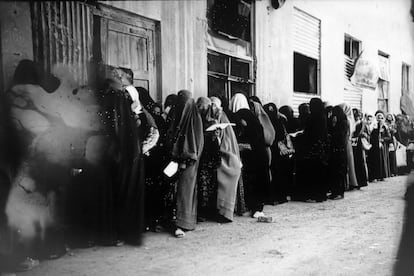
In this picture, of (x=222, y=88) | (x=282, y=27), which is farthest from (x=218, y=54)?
(x=282, y=27)

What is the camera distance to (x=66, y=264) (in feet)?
7.18

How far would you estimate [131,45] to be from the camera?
2162mm

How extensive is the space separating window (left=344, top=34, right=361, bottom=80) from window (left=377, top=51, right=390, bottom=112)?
208mm

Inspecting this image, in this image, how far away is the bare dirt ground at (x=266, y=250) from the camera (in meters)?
2.34

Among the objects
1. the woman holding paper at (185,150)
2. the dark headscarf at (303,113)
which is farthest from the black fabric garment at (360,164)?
the woman holding paper at (185,150)

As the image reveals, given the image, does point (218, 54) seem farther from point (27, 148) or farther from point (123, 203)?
point (27, 148)

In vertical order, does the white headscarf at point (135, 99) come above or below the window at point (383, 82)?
below

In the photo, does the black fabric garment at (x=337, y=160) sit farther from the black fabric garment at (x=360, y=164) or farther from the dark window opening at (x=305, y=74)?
the dark window opening at (x=305, y=74)

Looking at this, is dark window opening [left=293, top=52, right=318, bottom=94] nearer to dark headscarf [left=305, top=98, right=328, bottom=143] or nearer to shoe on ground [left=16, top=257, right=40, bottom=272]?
dark headscarf [left=305, top=98, right=328, bottom=143]

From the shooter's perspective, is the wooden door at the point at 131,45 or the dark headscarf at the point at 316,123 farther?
the dark headscarf at the point at 316,123

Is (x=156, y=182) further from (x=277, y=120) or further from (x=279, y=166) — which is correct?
(x=279, y=166)

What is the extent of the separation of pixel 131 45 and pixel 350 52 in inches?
95.5

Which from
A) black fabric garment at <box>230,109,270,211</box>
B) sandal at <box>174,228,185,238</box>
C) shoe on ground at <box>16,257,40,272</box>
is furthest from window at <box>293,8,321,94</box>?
shoe on ground at <box>16,257,40,272</box>

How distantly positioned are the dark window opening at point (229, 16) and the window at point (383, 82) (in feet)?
4.39
